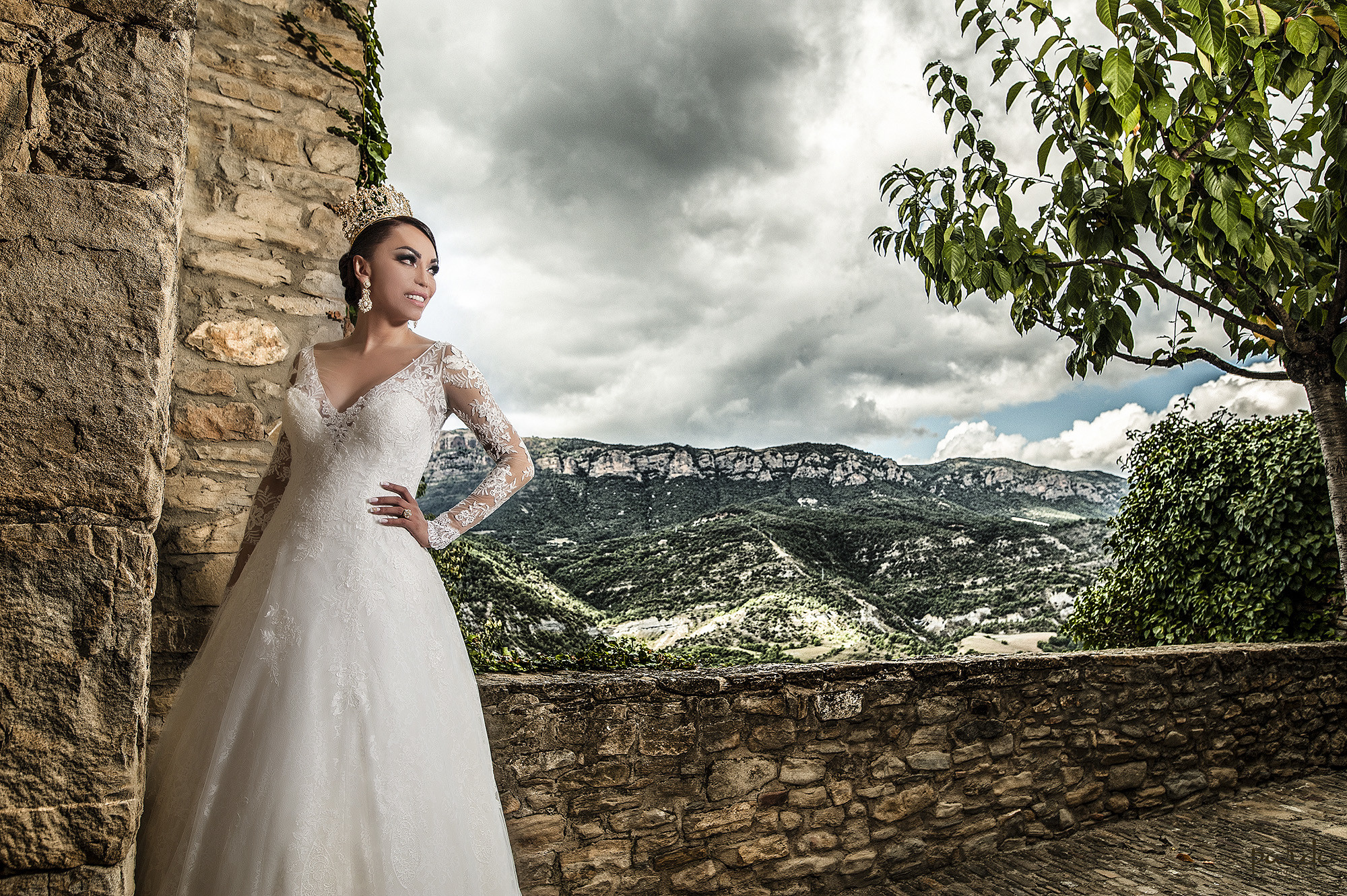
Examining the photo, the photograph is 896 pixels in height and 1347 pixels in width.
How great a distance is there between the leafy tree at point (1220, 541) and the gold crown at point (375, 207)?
578 centimetres

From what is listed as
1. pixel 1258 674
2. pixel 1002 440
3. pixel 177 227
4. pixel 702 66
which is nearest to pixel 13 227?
pixel 177 227

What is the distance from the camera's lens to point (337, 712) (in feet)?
3.76

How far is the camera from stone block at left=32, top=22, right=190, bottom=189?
0.98 m

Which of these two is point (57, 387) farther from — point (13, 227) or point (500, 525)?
point (500, 525)

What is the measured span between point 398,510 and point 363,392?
305mm

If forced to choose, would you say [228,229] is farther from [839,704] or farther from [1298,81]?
[1298,81]

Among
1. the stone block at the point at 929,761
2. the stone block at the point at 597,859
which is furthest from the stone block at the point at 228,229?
the stone block at the point at 929,761

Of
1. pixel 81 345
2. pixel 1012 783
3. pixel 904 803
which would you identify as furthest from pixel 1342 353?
pixel 81 345

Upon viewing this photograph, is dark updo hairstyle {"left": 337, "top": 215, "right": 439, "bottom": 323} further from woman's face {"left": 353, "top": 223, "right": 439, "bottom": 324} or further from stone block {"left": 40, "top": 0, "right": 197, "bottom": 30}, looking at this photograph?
stone block {"left": 40, "top": 0, "right": 197, "bottom": 30}

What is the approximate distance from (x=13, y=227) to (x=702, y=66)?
11245 millimetres

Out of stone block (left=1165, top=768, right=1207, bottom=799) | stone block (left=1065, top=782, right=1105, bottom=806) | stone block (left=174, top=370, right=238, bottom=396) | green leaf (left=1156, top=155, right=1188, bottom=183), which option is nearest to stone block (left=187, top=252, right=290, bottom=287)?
stone block (left=174, top=370, right=238, bottom=396)

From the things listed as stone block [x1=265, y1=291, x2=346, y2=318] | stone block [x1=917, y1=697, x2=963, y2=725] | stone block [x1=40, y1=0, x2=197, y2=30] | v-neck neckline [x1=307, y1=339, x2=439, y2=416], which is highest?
stone block [x1=265, y1=291, x2=346, y2=318]

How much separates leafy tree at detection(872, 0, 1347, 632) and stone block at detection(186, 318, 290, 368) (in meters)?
2.59

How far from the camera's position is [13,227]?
0.93 meters
